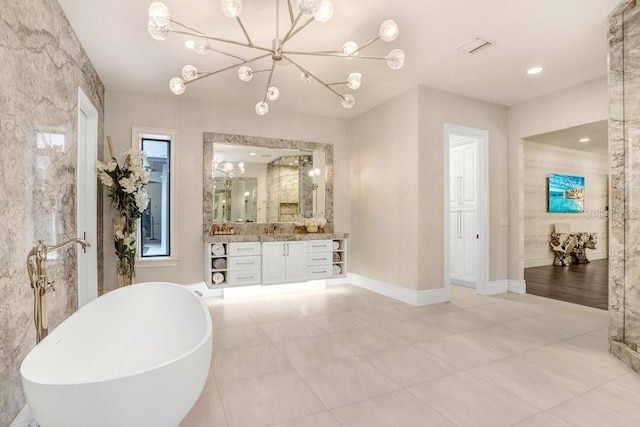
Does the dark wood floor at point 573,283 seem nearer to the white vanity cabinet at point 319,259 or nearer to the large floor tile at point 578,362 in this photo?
the large floor tile at point 578,362

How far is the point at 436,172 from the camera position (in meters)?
4.38

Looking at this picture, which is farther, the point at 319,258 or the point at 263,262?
the point at 319,258

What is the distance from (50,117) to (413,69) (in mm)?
3499

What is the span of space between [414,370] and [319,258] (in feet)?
8.94

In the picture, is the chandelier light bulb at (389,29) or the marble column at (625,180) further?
the marble column at (625,180)

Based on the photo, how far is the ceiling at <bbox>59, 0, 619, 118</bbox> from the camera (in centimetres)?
A: 264

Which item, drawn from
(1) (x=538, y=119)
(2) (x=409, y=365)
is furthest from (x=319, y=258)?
(1) (x=538, y=119)

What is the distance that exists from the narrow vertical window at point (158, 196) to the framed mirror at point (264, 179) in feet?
1.71

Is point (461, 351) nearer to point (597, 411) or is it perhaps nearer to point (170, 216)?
point (597, 411)

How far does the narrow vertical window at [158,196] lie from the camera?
15.1ft

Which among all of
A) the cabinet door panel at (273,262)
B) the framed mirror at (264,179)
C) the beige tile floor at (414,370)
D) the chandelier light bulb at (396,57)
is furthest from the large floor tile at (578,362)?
the framed mirror at (264,179)

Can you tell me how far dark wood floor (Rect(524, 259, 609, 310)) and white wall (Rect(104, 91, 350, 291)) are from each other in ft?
15.2

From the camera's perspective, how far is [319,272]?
5039 mm

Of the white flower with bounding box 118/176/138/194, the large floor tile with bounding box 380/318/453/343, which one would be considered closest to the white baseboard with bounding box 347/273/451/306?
the large floor tile with bounding box 380/318/453/343
